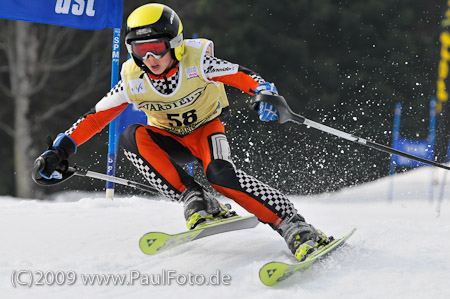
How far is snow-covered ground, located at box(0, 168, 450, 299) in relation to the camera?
6.82 feet

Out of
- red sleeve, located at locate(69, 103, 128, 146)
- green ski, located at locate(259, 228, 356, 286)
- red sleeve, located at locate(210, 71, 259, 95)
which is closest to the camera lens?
green ski, located at locate(259, 228, 356, 286)

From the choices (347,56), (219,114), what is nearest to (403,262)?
(219,114)

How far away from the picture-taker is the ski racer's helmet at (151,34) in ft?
8.50

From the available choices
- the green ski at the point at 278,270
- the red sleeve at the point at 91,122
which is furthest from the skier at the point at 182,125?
the green ski at the point at 278,270

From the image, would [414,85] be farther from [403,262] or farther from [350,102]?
[403,262]

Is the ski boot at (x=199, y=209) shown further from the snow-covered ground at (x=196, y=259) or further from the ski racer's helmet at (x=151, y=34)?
the ski racer's helmet at (x=151, y=34)

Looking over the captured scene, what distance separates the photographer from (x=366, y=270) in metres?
2.22

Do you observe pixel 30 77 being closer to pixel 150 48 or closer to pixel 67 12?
pixel 67 12

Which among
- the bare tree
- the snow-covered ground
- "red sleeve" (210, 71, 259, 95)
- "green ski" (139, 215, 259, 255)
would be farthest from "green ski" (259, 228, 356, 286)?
the bare tree

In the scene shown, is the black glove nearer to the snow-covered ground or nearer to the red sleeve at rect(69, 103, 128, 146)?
the red sleeve at rect(69, 103, 128, 146)

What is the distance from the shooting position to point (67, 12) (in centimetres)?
438

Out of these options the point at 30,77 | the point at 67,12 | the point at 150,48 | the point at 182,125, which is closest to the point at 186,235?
the point at 182,125

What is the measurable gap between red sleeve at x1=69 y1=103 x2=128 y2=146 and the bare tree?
26.1 ft

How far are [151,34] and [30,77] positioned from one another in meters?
9.04
